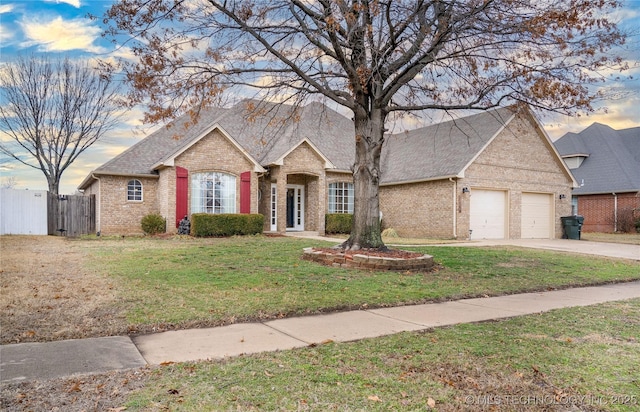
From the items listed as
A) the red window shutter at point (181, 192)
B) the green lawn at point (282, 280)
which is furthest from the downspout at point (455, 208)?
the red window shutter at point (181, 192)

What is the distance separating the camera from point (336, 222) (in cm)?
2277

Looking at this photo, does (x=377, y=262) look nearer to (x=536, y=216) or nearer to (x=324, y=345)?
(x=324, y=345)

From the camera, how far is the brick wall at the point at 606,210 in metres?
27.5

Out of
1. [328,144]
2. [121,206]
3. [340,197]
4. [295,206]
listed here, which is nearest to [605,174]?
[340,197]

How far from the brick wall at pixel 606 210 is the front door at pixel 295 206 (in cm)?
1982

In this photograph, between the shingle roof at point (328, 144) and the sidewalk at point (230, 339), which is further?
the shingle roof at point (328, 144)

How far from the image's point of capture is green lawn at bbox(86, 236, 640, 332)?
20.5ft

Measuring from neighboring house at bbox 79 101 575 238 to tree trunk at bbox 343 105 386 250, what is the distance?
7.05 metres

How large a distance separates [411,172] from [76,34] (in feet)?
55.3

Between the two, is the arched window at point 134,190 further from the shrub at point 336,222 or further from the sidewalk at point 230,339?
the sidewalk at point 230,339

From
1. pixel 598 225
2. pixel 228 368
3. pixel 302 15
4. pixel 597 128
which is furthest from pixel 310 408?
pixel 597 128

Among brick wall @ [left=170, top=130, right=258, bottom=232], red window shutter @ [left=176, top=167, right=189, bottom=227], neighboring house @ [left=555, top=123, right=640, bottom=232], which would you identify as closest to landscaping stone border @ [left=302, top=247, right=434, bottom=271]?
red window shutter @ [left=176, top=167, right=189, bottom=227]

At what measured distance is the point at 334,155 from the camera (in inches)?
988

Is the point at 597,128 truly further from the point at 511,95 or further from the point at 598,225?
the point at 511,95
